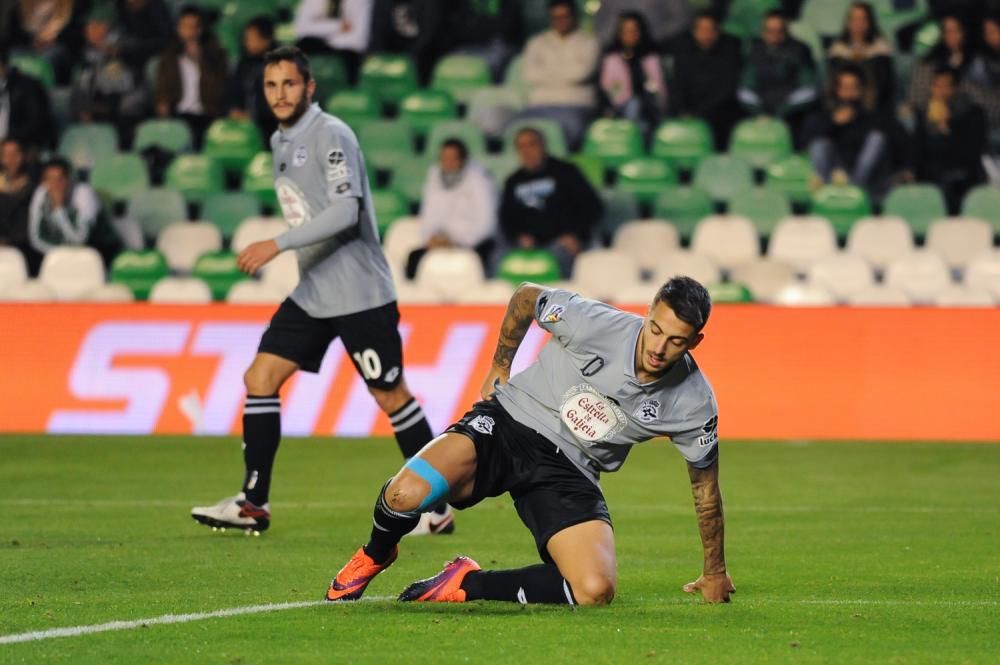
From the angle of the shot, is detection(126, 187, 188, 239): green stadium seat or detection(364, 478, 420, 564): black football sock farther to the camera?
detection(126, 187, 188, 239): green stadium seat

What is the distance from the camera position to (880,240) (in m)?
16.4

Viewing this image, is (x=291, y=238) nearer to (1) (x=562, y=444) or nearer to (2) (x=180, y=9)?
(1) (x=562, y=444)

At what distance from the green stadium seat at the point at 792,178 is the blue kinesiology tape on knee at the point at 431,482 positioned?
11.3 m

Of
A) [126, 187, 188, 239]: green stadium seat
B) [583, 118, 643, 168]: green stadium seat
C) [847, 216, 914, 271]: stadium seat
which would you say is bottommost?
[126, 187, 188, 239]: green stadium seat

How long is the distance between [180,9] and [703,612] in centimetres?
1498

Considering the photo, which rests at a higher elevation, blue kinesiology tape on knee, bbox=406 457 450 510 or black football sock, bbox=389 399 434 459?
blue kinesiology tape on knee, bbox=406 457 450 510

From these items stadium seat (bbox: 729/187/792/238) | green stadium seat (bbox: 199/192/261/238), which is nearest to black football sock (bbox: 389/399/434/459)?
stadium seat (bbox: 729/187/792/238)

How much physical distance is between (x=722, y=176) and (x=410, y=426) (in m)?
8.97

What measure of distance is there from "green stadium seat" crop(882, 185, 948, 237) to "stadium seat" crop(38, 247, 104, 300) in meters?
7.21

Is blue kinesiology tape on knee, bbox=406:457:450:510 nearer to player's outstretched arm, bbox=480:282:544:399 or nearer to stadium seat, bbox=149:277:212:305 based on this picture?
player's outstretched arm, bbox=480:282:544:399

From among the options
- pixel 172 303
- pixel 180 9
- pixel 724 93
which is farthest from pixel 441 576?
pixel 180 9

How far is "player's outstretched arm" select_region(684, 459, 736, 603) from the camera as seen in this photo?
649cm

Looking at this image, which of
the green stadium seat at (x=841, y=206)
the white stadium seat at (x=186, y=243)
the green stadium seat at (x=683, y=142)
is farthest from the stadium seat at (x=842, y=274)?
the white stadium seat at (x=186, y=243)

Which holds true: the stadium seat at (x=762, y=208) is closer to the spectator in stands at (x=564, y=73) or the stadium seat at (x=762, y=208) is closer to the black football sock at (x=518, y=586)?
the spectator in stands at (x=564, y=73)
